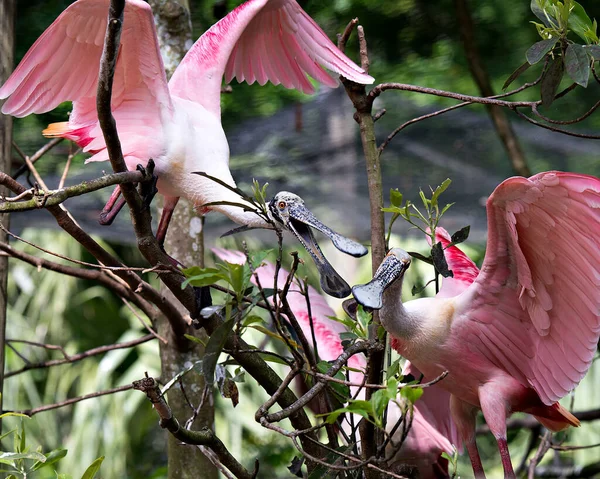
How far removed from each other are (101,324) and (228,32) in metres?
4.90

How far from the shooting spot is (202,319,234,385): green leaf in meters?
1.62

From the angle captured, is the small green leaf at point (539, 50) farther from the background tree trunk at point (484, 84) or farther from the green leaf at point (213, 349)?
the background tree trunk at point (484, 84)

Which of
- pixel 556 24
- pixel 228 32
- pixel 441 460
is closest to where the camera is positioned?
pixel 556 24

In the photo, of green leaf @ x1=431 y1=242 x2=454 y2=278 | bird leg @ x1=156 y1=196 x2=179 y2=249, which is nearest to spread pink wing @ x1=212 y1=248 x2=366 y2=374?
bird leg @ x1=156 y1=196 x2=179 y2=249

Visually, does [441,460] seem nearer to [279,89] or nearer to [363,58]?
[363,58]

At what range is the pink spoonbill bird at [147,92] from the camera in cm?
235

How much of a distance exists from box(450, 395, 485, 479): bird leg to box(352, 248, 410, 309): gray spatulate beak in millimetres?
791

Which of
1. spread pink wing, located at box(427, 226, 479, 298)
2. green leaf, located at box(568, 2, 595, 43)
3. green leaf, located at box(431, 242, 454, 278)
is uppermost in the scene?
green leaf, located at box(568, 2, 595, 43)

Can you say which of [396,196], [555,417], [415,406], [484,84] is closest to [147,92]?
[396,196]

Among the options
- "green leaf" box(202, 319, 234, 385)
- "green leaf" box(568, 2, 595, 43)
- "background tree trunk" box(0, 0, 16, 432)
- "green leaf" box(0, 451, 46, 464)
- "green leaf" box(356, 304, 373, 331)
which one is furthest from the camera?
"background tree trunk" box(0, 0, 16, 432)

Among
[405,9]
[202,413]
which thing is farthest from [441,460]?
[405,9]

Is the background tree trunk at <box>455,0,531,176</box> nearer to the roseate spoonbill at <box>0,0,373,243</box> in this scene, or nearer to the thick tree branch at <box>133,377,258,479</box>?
the roseate spoonbill at <box>0,0,373,243</box>

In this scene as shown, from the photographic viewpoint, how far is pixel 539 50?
197cm

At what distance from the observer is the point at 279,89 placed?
14.1 feet
